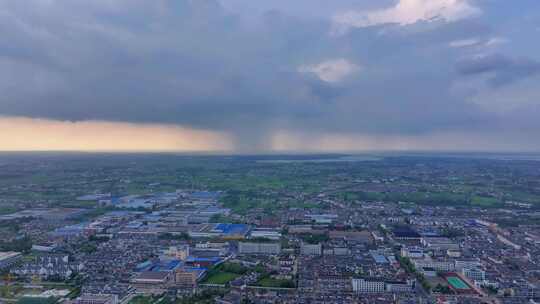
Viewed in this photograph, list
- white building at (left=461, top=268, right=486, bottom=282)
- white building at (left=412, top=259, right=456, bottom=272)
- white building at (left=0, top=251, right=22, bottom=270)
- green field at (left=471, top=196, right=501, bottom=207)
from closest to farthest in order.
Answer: white building at (left=461, top=268, right=486, bottom=282)
white building at (left=0, top=251, right=22, bottom=270)
white building at (left=412, top=259, right=456, bottom=272)
green field at (left=471, top=196, right=501, bottom=207)

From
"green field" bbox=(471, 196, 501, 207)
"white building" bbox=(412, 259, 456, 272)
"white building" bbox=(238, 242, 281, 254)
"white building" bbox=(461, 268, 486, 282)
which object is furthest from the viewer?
"green field" bbox=(471, 196, 501, 207)

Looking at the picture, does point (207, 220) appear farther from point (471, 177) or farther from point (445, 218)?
point (471, 177)

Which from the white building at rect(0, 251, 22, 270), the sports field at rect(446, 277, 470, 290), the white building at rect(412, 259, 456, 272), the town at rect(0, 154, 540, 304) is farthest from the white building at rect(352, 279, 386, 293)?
the white building at rect(0, 251, 22, 270)

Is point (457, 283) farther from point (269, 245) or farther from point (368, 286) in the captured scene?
point (269, 245)

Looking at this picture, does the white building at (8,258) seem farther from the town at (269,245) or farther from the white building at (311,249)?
the white building at (311,249)

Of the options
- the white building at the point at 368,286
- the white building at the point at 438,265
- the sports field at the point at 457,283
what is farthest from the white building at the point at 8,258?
the sports field at the point at 457,283

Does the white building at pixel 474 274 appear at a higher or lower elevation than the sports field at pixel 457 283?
higher

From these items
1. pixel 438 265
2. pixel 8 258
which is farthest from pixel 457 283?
pixel 8 258

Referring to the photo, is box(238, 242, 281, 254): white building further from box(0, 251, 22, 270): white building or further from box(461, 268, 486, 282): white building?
box(0, 251, 22, 270): white building
